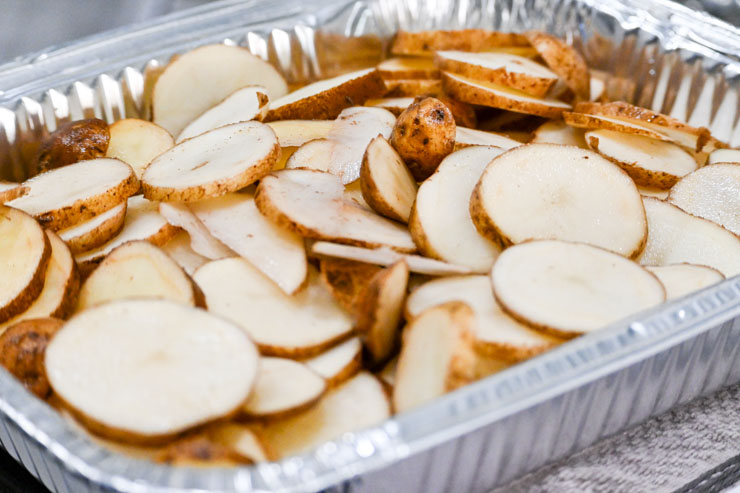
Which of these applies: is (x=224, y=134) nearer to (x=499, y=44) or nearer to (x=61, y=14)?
(x=499, y=44)

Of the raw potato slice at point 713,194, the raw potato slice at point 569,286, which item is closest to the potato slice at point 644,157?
the raw potato slice at point 713,194

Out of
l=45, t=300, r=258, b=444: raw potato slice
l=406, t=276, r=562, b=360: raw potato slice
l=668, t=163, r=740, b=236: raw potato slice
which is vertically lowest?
l=668, t=163, r=740, b=236: raw potato slice

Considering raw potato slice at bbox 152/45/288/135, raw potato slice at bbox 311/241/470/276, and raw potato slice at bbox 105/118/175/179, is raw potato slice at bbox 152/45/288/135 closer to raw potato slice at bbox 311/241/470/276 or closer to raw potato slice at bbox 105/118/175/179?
raw potato slice at bbox 105/118/175/179

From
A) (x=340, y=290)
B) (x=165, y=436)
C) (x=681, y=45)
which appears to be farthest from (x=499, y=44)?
(x=165, y=436)

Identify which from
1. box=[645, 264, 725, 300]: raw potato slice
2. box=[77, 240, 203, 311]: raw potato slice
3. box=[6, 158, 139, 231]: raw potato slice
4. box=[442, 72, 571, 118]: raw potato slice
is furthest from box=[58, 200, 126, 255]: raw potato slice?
box=[645, 264, 725, 300]: raw potato slice

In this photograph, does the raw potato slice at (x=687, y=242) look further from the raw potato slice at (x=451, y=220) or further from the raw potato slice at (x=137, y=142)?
the raw potato slice at (x=137, y=142)

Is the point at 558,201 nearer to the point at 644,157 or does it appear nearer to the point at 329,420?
the point at 644,157

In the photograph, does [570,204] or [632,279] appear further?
[570,204]
